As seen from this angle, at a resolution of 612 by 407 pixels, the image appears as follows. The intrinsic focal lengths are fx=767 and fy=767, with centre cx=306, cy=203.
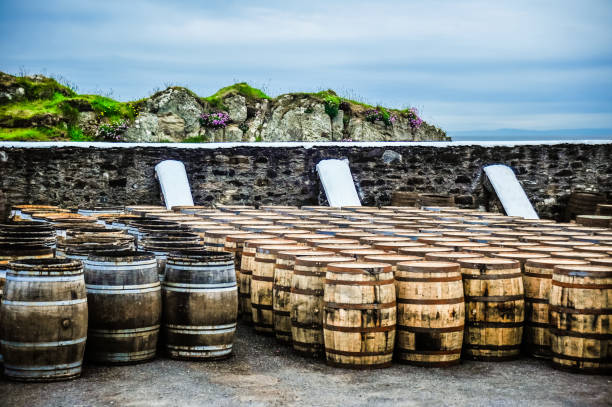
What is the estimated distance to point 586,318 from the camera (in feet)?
16.6

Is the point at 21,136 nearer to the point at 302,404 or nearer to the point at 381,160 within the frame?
the point at 381,160

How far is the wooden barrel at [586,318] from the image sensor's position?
5.06 meters

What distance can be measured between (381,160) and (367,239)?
7661 millimetres

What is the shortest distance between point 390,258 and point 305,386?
51.7 inches

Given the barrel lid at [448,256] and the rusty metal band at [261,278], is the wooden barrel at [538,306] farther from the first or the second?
the rusty metal band at [261,278]

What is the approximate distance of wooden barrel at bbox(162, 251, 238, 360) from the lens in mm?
5285

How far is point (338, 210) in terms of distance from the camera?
11.2 m

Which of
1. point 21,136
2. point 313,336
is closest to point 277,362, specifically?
point 313,336

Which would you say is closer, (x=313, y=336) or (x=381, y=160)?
(x=313, y=336)

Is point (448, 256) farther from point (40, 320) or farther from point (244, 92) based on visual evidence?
point (244, 92)

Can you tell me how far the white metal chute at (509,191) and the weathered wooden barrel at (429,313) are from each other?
8.24 meters

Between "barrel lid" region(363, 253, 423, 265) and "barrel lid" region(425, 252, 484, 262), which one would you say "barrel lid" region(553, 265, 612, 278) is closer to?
"barrel lid" region(425, 252, 484, 262)

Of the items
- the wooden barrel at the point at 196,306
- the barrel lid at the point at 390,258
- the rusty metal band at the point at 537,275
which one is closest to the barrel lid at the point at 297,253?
the barrel lid at the point at 390,258

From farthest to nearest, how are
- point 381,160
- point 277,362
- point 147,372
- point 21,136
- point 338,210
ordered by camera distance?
point 21,136 < point 381,160 < point 338,210 < point 277,362 < point 147,372
